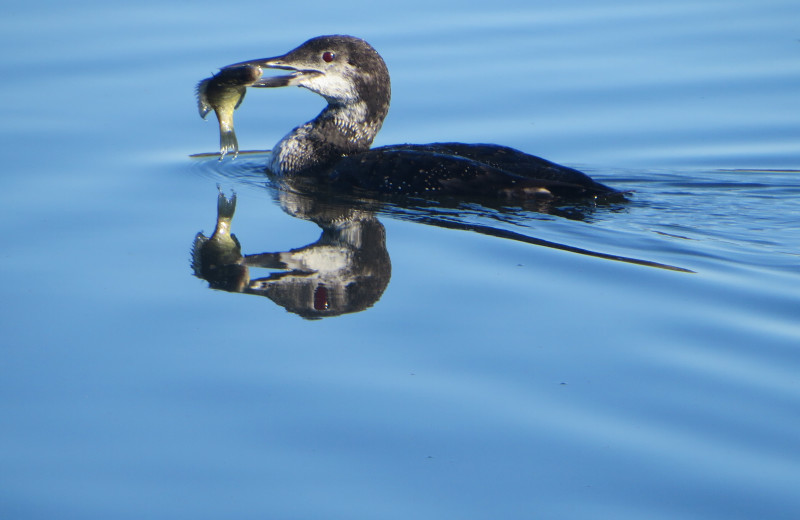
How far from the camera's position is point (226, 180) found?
7207 millimetres

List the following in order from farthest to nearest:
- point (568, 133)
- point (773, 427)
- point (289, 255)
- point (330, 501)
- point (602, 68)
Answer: point (602, 68) < point (568, 133) < point (289, 255) < point (773, 427) < point (330, 501)

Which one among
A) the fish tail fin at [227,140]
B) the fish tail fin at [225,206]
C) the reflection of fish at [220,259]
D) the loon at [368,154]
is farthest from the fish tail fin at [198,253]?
the loon at [368,154]

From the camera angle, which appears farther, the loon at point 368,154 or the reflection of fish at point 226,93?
the reflection of fish at point 226,93

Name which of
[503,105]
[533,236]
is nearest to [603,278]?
[533,236]

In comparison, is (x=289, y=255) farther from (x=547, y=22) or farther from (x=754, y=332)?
(x=547, y=22)

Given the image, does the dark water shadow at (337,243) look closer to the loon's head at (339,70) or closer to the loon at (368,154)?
the loon at (368,154)

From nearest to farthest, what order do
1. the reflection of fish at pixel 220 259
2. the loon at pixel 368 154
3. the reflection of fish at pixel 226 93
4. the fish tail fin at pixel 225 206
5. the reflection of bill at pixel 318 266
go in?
1. the reflection of bill at pixel 318 266
2. the reflection of fish at pixel 220 259
3. the loon at pixel 368 154
4. the fish tail fin at pixel 225 206
5. the reflection of fish at pixel 226 93

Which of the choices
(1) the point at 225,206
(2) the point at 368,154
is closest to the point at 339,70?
(2) the point at 368,154

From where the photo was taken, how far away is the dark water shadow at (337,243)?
17.2 ft

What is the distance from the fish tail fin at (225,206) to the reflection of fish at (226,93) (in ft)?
0.96

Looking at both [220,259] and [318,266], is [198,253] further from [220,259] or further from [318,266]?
[318,266]

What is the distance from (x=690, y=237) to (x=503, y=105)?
9.23 feet

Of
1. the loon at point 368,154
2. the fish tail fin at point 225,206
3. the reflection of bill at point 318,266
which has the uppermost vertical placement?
the loon at point 368,154

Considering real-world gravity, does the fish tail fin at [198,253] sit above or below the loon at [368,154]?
below
